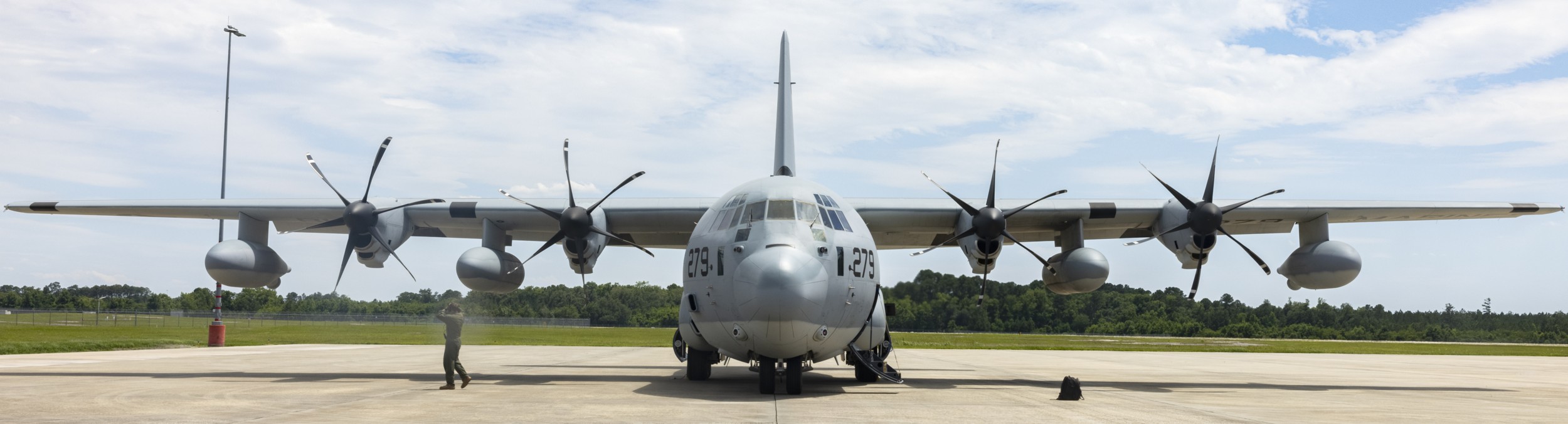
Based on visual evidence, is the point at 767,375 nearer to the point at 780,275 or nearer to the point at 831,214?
the point at 780,275

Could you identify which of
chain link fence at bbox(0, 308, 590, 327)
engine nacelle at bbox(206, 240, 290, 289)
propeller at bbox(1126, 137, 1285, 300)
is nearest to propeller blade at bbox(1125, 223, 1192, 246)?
propeller at bbox(1126, 137, 1285, 300)

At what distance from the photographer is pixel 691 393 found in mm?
13977

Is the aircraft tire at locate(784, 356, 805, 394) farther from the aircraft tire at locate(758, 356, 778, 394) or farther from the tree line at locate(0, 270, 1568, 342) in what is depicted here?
the tree line at locate(0, 270, 1568, 342)

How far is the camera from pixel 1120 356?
35875 mm

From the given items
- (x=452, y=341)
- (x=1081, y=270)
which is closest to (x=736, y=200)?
(x=452, y=341)

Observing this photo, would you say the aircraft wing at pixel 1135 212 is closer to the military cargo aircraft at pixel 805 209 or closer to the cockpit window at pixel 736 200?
the military cargo aircraft at pixel 805 209

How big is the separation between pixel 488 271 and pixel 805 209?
7207 millimetres

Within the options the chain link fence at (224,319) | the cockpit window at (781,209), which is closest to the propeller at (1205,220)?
the cockpit window at (781,209)

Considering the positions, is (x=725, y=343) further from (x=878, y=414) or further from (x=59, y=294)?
(x=59, y=294)

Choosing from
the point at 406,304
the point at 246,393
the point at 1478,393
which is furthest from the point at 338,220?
the point at 406,304

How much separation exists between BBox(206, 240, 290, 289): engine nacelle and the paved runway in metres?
1.70

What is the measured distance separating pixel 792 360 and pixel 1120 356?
25585 mm

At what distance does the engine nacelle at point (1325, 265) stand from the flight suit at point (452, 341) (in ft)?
49.2

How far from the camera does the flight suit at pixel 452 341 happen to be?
14.6 metres
